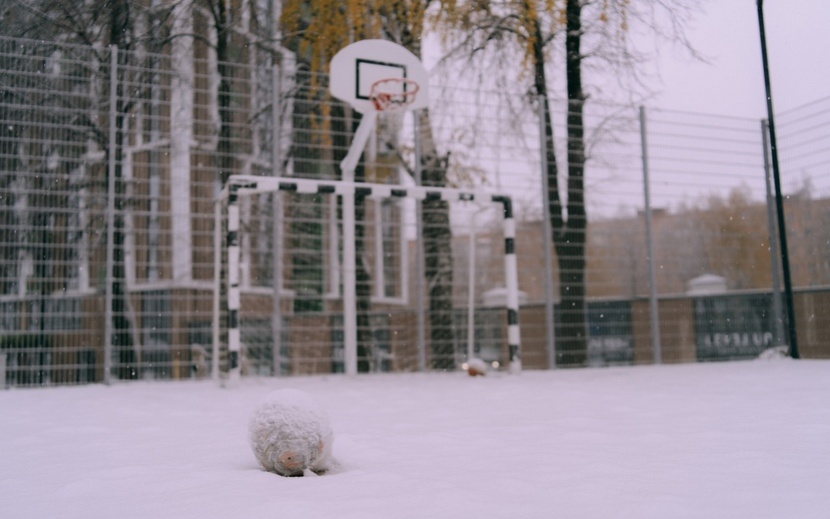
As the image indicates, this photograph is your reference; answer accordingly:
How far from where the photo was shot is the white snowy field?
1689 mm

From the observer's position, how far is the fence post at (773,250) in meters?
7.24

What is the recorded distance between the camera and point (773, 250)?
24.2ft

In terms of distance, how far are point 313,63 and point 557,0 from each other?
8.13 feet

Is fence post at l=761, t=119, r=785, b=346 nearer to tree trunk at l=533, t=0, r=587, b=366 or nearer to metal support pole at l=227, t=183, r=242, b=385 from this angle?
tree trunk at l=533, t=0, r=587, b=366

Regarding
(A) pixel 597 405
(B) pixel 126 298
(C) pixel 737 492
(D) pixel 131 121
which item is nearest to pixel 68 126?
(D) pixel 131 121

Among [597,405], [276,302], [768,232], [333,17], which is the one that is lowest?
[597,405]

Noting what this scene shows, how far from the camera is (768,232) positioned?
24.5 ft

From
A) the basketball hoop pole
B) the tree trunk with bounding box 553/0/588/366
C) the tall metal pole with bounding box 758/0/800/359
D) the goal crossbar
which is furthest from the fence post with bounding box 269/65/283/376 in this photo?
the tall metal pole with bounding box 758/0/800/359

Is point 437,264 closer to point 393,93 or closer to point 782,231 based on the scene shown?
point 393,93

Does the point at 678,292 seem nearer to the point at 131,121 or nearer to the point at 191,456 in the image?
the point at 131,121

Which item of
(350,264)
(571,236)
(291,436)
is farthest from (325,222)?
(291,436)

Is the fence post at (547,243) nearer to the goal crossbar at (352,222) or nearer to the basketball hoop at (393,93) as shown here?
the goal crossbar at (352,222)

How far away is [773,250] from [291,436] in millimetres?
6613

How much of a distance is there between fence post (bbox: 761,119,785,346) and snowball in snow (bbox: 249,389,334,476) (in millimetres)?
6315
